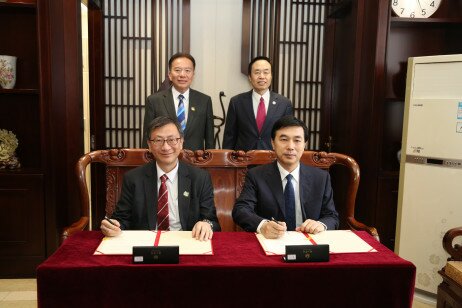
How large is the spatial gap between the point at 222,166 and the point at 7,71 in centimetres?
178

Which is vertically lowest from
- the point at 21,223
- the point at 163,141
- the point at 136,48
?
the point at 21,223

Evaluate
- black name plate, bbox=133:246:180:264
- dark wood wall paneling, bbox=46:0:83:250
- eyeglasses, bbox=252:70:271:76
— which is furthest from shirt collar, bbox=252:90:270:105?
black name plate, bbox=133:246:180:264

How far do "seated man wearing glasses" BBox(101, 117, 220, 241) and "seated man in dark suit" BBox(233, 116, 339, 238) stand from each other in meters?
0.18

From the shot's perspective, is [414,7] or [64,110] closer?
[64,110]

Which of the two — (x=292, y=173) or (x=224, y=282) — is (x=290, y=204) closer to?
(x=292, y=173)

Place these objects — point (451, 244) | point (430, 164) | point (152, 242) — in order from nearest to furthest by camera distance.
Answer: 1. point (152, 242)
2. point (451, 244)
3. point (430, 164)

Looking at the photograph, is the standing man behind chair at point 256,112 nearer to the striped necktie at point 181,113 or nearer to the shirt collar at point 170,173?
the striped necktie at point 181,113

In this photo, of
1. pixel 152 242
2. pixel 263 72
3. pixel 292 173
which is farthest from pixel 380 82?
pixel 152 242

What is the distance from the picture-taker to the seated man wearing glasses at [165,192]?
5.92ft

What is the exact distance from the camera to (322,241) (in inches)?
56.7

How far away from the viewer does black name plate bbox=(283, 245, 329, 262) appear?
3.98 ft

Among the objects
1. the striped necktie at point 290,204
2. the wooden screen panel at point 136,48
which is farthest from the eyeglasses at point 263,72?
the striped necktie at point 290,204

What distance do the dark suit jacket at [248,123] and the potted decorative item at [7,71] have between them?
58.7 inches

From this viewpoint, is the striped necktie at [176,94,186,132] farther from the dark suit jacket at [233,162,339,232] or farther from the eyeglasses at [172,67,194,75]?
the dark suit jacket at [233,162,339,232]
